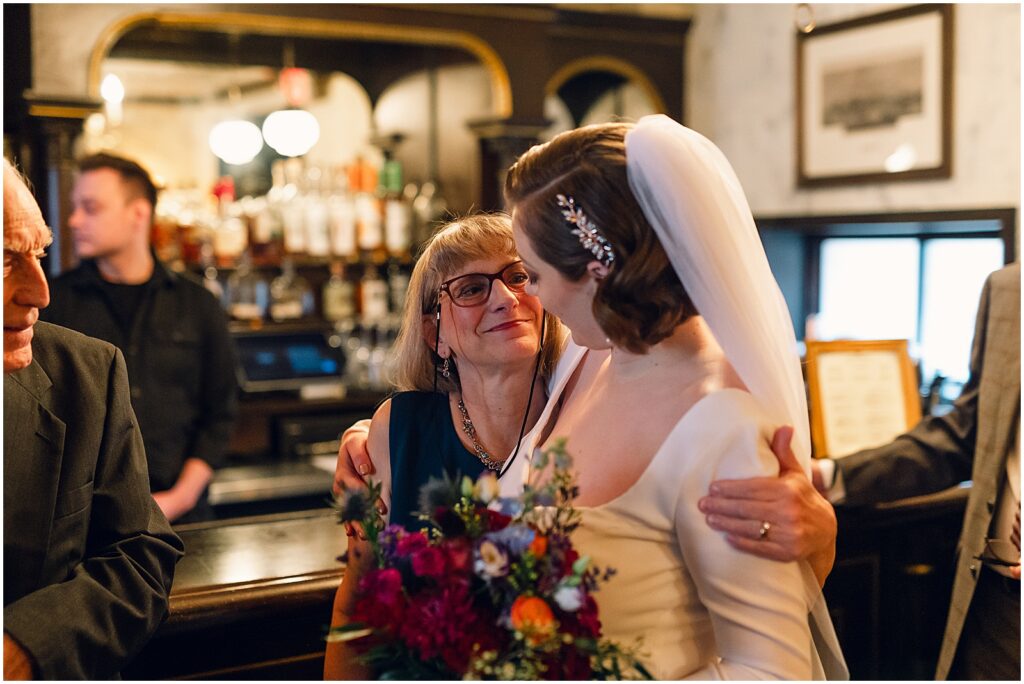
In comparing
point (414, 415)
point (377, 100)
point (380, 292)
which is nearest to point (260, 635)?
point (414, 415)

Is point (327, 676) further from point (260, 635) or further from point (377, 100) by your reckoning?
point (377, 100)

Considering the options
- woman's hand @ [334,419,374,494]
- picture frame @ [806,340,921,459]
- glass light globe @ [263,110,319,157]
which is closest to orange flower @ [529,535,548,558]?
woman's hand @ [334,419,374,494]

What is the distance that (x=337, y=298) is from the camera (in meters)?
5.40

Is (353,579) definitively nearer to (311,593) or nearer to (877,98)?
(311,593)

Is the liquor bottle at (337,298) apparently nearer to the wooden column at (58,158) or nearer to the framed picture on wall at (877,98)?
the wooden column at (58,158)

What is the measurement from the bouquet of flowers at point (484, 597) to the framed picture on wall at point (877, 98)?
12.8 ft

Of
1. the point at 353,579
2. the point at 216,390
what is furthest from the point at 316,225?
the point at 353,579

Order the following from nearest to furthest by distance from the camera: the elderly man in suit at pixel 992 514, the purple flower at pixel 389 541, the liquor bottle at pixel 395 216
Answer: the purple flower at pixel 389 541 → the elderly man in suit at pixel 992 514 → the liquor bottle at pixel 395 216

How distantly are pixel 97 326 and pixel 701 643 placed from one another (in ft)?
8.28

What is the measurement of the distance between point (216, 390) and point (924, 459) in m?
2.18

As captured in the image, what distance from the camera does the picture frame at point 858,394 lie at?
11.4 feet

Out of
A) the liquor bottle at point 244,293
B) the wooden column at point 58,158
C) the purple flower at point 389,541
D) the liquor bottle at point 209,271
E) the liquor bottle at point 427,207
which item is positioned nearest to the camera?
the purple flower at point 389,541

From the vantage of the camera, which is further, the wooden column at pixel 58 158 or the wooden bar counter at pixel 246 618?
the wooden column at pixel 58 158

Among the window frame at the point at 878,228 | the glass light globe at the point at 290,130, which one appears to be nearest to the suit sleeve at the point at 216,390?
the glass light globe at the point at 290,130
